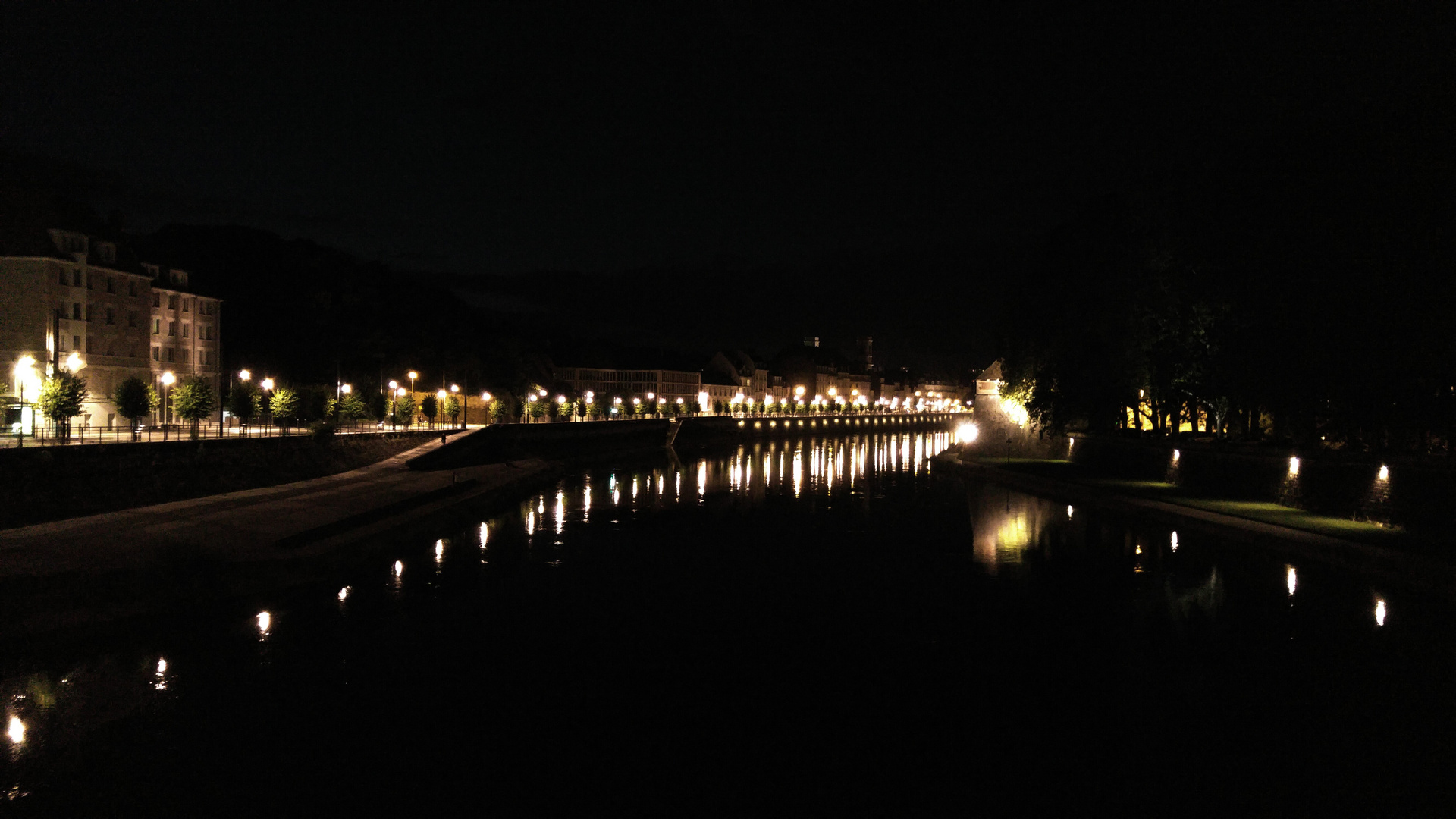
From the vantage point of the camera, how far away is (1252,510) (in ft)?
93.6

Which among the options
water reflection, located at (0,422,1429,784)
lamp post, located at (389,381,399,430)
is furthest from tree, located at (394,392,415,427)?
water reflection, located at (0,422,1429,784)

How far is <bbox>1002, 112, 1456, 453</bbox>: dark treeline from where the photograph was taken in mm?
22672

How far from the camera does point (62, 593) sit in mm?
16531

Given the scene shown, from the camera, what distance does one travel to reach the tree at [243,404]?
42406mm

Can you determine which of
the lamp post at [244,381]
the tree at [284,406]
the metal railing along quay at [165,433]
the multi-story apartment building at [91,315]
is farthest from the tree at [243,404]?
the multi-story apartment building at [91,315]

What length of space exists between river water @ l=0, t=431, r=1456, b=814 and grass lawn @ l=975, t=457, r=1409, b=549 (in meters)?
1.57

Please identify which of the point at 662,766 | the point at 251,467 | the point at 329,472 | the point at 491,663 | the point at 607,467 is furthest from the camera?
the point at 607,467

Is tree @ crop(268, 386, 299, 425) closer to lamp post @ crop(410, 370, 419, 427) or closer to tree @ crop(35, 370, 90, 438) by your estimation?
tree @ crop(35, 370, 90, 438)

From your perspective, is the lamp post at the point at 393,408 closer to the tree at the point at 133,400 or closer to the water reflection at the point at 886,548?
the water reflection at the point at 886,548

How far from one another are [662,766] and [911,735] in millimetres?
3352

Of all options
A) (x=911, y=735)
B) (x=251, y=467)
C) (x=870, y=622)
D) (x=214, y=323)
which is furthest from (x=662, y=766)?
(x=214, y=323)

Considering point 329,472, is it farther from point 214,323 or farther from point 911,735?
point 911,735

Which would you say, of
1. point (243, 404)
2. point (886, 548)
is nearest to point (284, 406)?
point (243, 404)

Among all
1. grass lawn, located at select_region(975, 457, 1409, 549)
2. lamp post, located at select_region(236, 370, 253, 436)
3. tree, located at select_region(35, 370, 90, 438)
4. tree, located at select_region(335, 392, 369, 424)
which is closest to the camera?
grass lawn, located at select_region(975, 457, 1409, 549)
